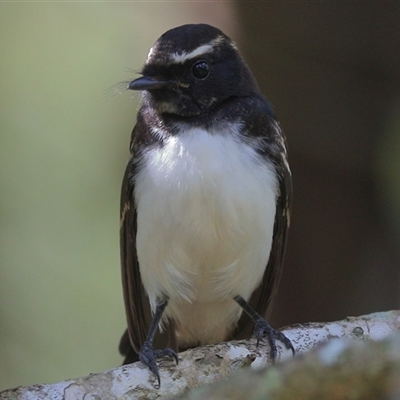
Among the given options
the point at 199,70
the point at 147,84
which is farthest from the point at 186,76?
the point at 147,84

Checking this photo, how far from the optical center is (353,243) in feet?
16.9

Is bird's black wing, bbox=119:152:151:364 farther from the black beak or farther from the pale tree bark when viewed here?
the pale tree bark

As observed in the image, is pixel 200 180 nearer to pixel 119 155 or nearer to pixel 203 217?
pixel 203 217

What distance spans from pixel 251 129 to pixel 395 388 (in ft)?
6.91

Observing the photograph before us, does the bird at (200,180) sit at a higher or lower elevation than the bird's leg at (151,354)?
higher

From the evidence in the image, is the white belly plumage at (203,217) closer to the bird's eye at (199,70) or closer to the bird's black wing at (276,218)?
the bird's black wing at (276,218)

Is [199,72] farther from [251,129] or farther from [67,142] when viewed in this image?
[67,142]

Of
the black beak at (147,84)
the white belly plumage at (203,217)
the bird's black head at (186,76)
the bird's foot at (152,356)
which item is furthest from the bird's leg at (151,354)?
the black beak at (147,84)

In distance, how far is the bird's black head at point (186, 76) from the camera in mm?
3994

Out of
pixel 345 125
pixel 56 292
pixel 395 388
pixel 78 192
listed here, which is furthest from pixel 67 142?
pixel 395 388

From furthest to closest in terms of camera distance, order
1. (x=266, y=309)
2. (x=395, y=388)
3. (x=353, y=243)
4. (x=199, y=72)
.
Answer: (x=353, y=243) < (x=266, y=309) < (x=199, y=72) < (x=395, y=388)

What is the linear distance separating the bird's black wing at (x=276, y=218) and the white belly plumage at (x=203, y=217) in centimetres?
10

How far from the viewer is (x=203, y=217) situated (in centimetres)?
397

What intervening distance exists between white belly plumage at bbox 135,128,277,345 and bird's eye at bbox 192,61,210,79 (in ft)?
1.07
